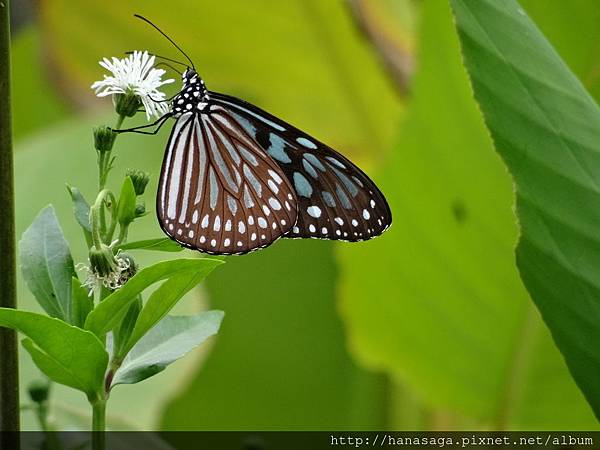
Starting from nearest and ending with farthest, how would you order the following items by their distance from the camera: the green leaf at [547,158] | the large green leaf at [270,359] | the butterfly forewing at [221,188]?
the green leaf at [547,158]
the butterfly forewing at [221,188]
the large green leaf at [270,359]

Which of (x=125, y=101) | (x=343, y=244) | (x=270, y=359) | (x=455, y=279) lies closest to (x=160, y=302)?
(x=125, y=101)

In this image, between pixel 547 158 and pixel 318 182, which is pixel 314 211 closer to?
pixel 318 182

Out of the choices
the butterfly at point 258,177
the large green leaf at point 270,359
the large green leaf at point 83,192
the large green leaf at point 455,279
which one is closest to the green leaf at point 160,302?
the butterfly at point 258,177

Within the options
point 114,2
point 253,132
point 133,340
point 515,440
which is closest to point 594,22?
point 253,132

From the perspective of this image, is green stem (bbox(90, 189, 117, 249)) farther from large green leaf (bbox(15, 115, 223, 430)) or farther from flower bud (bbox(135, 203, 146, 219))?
large green leaf (bbox(15, 115, 223, 430))

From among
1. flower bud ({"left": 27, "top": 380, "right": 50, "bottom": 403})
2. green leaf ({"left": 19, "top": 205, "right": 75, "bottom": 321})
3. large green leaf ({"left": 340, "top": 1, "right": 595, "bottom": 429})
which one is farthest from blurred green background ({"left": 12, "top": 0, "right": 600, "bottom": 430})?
green leaf ({"left": 19, "top": 205, "right": 75, "bottom": 321})

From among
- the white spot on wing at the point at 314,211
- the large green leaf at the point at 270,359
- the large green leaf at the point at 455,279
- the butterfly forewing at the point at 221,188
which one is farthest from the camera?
the large green leaf at the point at 270,359

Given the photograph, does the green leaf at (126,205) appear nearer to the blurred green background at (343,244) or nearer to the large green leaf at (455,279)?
the blurred green background at (343,244)
